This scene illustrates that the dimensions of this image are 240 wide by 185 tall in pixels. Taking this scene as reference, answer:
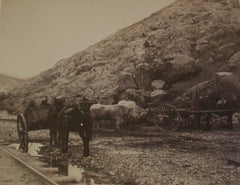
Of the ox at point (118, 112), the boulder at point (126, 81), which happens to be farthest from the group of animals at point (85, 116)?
the boulder at point (126, 81)

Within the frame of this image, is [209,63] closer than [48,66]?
Yes

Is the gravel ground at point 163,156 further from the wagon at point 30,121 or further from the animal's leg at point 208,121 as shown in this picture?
the wagon at point 30,121

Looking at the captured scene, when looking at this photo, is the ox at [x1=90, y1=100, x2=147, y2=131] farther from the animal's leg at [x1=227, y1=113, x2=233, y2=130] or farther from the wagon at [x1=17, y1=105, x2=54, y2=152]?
the animal's leg at [x1=227, y1=113, x2=233, y2=130]

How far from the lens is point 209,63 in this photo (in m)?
2.88

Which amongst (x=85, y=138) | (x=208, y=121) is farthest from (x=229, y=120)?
(x=85, y=138)

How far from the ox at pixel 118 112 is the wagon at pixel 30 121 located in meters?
0.41

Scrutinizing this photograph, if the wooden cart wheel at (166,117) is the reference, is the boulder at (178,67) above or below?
above

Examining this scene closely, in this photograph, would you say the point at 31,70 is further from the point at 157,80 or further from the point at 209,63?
the point at 209,63

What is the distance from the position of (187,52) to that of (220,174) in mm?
840

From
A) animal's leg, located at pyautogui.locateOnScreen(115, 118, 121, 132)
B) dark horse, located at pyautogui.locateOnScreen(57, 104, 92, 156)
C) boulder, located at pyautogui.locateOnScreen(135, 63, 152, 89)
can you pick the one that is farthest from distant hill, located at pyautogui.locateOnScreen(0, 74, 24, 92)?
boulder, located at pyautogui.locateOnScreen(135, 63, 152, 89)

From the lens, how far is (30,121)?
3.43 meters

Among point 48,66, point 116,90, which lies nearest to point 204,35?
point 116,90

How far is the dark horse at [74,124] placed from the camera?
10.2ft

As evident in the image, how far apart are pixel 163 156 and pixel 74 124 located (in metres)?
0.73
